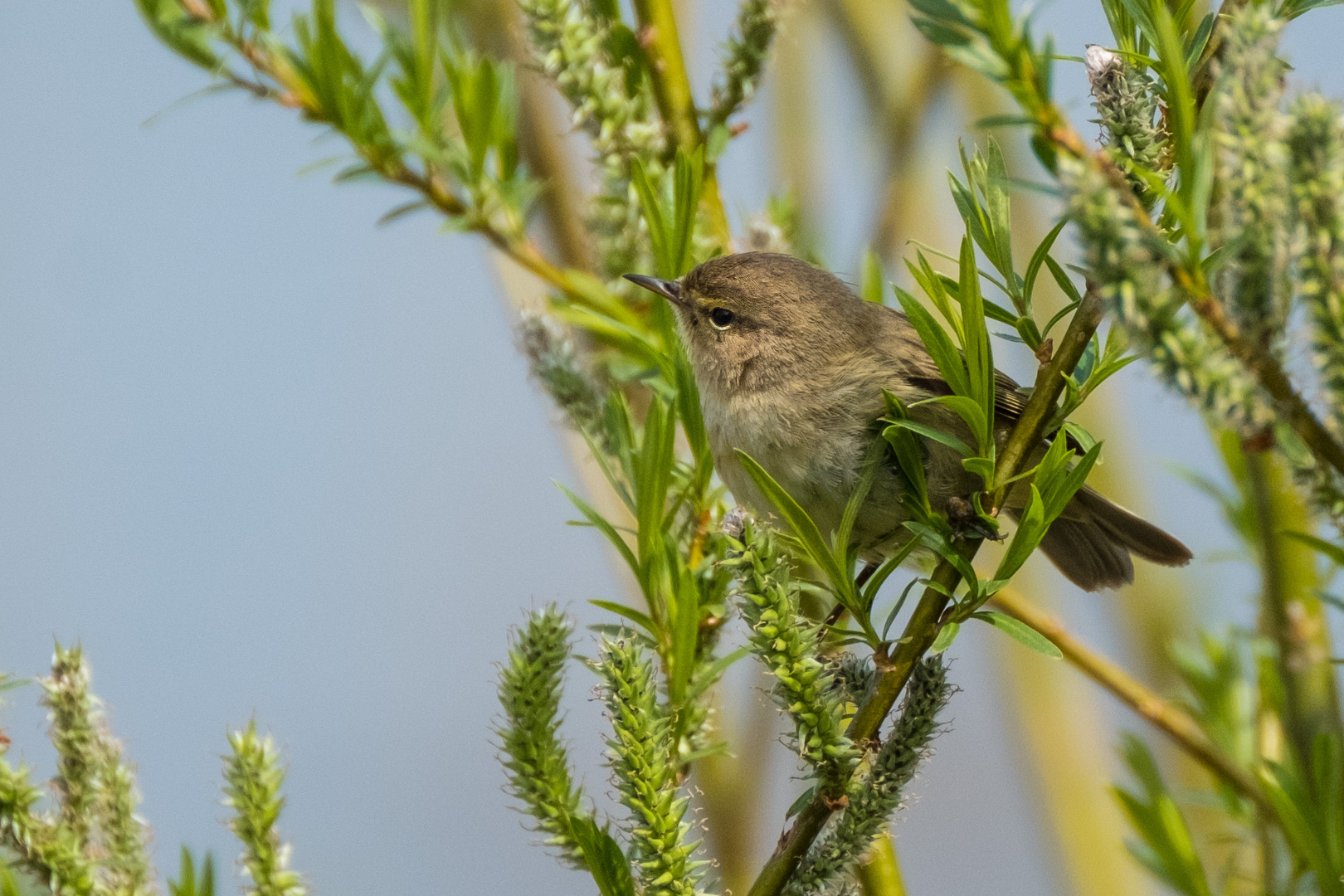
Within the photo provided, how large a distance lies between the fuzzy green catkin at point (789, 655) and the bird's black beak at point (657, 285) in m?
0.70

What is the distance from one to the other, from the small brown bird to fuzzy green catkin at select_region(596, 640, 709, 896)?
0.73 m

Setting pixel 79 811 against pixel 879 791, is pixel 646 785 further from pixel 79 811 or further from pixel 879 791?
pixel 79 811

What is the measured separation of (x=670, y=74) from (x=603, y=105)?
13cm

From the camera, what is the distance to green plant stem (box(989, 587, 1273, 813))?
1402mm

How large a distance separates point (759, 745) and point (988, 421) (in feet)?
3.30

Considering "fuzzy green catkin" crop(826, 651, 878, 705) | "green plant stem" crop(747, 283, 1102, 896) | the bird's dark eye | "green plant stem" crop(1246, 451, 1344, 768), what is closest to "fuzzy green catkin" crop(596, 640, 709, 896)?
"green plant stem" crop(747, 283, 1102, 896)

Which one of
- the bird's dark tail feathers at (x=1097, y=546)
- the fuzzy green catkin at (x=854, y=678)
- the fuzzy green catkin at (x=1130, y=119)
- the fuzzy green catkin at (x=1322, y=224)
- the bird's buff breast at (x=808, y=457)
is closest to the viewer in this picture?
the fuzzy green catkin at (x=1322, y=224)

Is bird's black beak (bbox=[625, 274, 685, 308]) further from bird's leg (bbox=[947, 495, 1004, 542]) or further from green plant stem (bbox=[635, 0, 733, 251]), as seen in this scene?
bird's leg (bbox=[947, 495, 1004, 542])

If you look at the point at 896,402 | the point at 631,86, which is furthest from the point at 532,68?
the point at 896,402

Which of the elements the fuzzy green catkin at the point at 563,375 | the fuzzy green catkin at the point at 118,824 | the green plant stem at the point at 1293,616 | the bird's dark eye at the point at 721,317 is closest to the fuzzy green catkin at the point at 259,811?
the fuzzy green catkin at the point at 118,824

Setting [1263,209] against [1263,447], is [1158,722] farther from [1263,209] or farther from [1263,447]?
[1263,209]

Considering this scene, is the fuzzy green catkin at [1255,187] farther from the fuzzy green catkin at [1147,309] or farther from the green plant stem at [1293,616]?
the green plant stem at [1293,616]

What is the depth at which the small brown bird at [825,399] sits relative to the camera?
1794 mm

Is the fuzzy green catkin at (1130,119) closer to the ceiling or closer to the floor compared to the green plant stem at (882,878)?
closer to the ceiling
